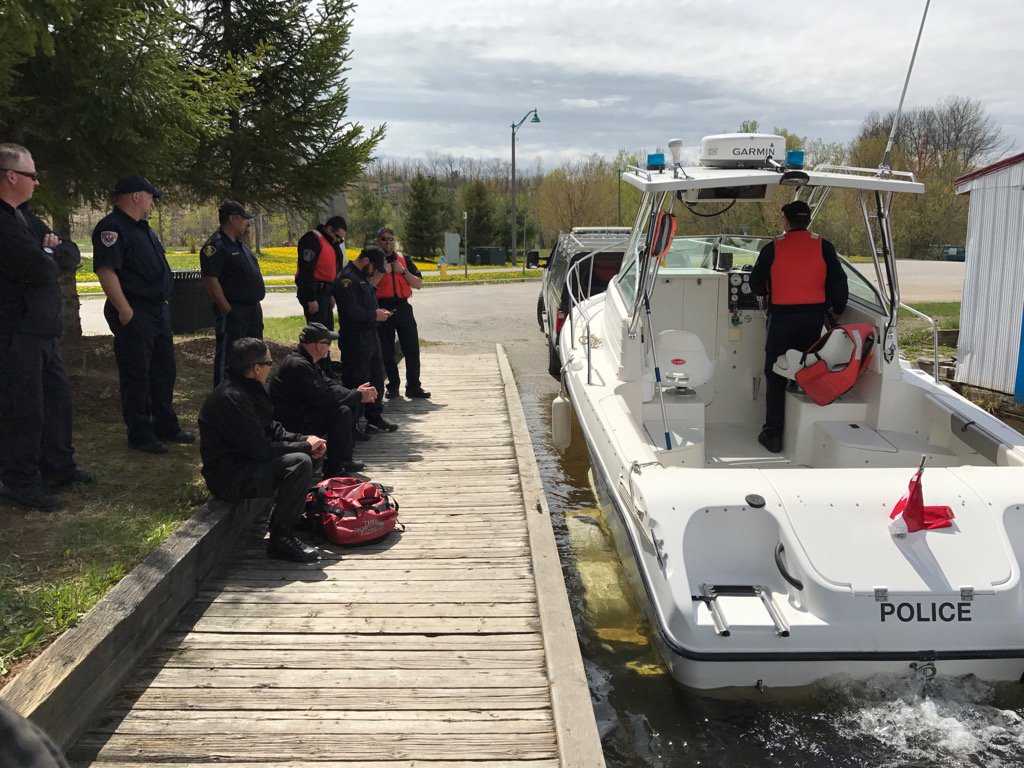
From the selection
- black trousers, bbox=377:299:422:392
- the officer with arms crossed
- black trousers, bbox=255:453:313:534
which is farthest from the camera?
black trousers, bbox=377:299:422:392

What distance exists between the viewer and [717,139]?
558 cm

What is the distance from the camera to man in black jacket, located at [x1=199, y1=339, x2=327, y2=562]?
15.5ft

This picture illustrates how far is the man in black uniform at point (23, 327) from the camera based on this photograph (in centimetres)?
446

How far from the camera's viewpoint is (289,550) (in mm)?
4840

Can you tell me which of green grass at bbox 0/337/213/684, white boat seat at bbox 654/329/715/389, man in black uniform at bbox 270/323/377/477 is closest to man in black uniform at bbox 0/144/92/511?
green grass at bbox 0/337/213/684

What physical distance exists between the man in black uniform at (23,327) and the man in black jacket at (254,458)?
0.91 meters

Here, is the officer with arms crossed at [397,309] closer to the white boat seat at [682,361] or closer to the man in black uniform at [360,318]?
Result: the man in black uniform at [360,318]

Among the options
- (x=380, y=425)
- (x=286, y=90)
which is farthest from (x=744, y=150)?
(x=286, y=90)

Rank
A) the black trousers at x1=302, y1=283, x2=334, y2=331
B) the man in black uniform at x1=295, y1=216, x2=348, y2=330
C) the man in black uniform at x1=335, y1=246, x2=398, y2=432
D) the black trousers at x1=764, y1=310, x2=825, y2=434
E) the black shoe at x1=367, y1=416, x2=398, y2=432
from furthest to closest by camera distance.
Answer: the black trousers at x1=302, y1=283, x2=334, y2=331 → the man in black uniform at x1=295, y1=216, x2=348, y2=330 → the black shoe at x1=367, y1=416, x2=398, y2=432 → the man in black uniform at x1=335, y1=246, x2=398, y2=432 → the black trousers at x1=764, y1=310, x2=825, y2=434

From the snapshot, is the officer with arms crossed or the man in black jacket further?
the officer with arms crossed

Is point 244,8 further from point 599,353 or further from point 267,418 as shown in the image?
point 267,418

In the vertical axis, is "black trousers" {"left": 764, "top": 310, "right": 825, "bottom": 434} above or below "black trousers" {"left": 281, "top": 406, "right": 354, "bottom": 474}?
above

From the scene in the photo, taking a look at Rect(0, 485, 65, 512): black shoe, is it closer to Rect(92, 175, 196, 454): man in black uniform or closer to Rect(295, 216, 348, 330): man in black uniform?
Rect(92, 175, 196, 454): man in black uniform

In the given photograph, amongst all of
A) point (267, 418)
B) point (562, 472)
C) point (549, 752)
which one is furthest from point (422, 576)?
point (562, 472)
